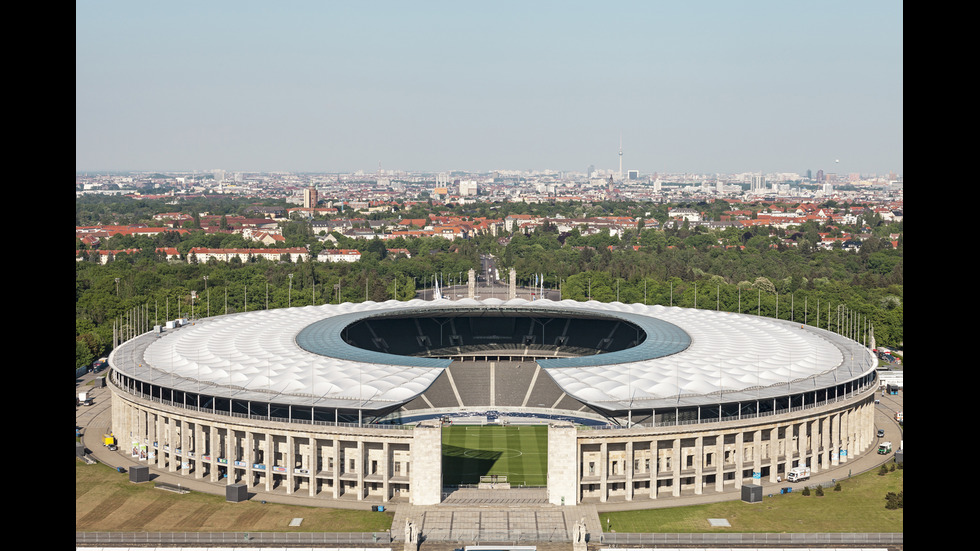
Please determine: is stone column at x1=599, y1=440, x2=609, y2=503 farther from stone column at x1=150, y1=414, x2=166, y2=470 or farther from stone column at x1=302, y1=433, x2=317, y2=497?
stone column at x1=150, y1=414, x2=166, y2=470

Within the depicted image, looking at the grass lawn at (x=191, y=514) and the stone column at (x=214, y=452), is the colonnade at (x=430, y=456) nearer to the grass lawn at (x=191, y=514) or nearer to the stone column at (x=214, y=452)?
the stone column at (x=214, y=452)

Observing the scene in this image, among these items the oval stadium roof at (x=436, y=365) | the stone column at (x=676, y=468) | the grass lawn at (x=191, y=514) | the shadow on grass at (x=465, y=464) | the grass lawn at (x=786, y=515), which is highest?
the oval stadium roof at (x=436, y=365)

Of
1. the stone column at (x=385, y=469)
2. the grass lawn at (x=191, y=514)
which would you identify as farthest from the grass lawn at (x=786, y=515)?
the grass lawn at (x=191, y=514)

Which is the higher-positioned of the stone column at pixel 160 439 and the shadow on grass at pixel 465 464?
the stone column at pixel 160 439

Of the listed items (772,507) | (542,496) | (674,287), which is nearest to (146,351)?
(542,496)

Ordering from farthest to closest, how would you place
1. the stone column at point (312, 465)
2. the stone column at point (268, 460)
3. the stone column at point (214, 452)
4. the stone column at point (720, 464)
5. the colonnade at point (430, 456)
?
the stone column at point (214, 452) < the stone column at point (720, 464) < the stone column at point (268, 460) < the stone column at point (312, 465) < the colonnade at point (430, 456)

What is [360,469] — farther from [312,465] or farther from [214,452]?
[214,452]

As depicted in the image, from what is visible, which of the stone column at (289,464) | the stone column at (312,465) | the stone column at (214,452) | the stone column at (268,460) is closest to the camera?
the stone column at (312,465)
